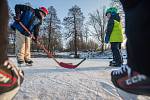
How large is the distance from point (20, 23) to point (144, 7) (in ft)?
18.9

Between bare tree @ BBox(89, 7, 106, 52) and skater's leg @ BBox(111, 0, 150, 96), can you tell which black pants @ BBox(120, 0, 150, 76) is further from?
bare tree @ BBox(89, 7, 106, 52)

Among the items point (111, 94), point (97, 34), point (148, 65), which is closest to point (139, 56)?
point (148, 65)

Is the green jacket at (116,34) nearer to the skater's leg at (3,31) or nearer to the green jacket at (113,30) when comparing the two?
the green jacket at (113,30)

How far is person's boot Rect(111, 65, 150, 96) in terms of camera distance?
3.31ft

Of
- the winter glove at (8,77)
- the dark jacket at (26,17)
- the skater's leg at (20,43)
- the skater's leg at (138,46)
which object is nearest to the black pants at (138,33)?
the skater's leg at (138,46)

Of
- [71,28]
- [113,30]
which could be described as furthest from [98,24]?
[113,30]

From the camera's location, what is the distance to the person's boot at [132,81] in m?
1.01

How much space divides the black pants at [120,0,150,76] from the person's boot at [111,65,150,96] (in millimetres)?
45

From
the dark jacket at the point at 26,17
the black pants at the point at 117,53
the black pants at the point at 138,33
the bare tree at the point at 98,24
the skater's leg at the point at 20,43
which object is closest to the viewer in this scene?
the black pants at the point at 138,33

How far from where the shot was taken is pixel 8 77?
1.01 m

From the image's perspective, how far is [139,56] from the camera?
3.17 ft

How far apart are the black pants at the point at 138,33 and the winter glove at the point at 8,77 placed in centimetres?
50

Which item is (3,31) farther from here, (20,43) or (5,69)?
(20,43)

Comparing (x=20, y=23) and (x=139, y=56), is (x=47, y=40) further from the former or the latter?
(x=139, y=56)
